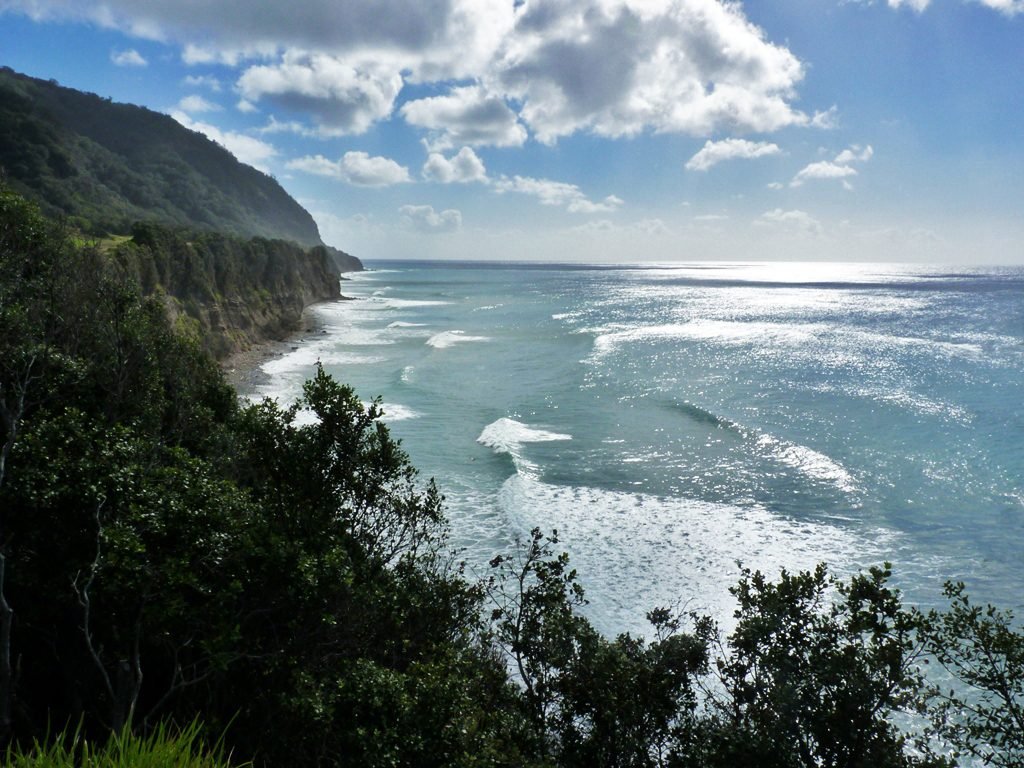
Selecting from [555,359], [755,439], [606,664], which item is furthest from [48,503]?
[555,359]

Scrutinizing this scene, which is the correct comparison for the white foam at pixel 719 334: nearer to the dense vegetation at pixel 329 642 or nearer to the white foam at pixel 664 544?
the white foam at pixel 664 544

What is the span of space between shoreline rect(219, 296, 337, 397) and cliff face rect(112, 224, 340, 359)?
84 cm

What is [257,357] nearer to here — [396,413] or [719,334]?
[396,413]

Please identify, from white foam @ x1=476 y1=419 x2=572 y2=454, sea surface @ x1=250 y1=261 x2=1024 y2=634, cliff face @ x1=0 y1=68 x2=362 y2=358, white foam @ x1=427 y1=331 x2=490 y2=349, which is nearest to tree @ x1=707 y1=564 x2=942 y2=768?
sea surface @ x1=250 y1=261 x2=1024 y2=634

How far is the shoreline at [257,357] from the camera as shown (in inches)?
1859

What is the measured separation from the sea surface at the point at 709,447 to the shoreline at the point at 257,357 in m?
1.44

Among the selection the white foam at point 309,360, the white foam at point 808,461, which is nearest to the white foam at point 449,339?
the white foam at point 309,360

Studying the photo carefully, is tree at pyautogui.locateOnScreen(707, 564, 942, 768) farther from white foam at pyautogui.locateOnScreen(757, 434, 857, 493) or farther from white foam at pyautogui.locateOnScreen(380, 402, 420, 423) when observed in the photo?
white foam at pyautogui.locateOnScreen(380, 402, 420, 423)

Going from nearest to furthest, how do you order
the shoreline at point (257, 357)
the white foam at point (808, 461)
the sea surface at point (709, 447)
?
the sea surface at point (709, 447)
the white foam at point (808, 461)
the shoreline at point (257, 357)

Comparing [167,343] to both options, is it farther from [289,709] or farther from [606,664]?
[606,664]

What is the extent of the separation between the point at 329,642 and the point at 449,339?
215 ft

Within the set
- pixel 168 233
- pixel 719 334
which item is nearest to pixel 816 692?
pixel 168 233

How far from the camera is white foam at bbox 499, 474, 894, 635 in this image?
2116 cm

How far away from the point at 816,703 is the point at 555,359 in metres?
53.6
